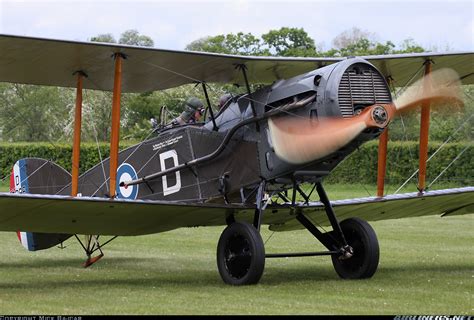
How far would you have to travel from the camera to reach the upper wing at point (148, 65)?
948 centimetres

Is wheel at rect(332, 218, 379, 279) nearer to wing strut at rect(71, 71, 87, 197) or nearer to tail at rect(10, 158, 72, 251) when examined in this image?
wing strut at rect(71, 71, 87, 197)

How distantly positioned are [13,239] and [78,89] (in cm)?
757

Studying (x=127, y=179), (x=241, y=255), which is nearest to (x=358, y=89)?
(x=241, y=255)

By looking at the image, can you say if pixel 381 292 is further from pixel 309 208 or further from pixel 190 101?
pixel 190 101

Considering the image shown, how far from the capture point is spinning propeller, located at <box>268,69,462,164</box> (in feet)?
28.9

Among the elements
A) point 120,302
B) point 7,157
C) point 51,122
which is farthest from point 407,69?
point 51,122

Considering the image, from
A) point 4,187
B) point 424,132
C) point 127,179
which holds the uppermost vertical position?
point 424,132

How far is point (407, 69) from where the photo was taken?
11125 mm

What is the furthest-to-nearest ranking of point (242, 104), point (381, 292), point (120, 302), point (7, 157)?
point (7, 157) < point (242, 104) < point (381, 292) < point (120, 302)

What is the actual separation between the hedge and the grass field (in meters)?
8.17

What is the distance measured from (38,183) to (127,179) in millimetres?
1844

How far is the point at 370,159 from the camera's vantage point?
26.5m

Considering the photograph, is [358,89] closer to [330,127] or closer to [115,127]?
Result: [330,127]

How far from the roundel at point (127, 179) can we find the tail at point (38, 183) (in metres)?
1.44
